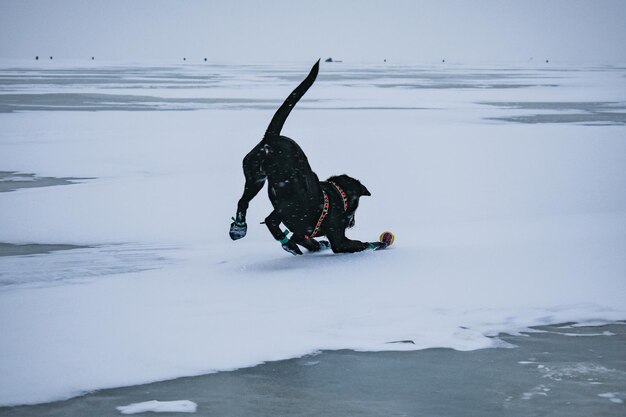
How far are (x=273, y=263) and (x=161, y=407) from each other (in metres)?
3.28

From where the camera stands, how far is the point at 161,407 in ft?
14.2

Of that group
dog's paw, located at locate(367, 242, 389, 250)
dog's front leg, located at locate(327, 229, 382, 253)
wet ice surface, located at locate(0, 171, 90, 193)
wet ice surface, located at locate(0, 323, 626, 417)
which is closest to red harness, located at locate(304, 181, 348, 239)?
dog's front leg, located at locate(327, 229, 382, 253)

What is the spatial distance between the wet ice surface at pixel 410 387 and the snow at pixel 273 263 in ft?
0.54

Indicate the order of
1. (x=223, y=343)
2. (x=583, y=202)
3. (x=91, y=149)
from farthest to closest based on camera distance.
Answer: (x=91, y=149)
(x=583, y=202)
(x=223, y=343)

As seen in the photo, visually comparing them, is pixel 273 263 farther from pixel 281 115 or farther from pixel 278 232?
pixel 281 115

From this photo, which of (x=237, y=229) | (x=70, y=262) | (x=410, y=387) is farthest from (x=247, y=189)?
(x=410, y=387)

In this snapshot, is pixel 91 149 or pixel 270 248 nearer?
pixel 270 248

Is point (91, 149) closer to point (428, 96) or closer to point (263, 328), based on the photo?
point (263, 328)

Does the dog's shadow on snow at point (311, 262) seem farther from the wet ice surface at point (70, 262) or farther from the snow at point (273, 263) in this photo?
the wet ice surface at point (70, 262)

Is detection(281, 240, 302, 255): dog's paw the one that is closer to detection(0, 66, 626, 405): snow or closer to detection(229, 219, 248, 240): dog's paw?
detection(0, 66, 626, 405): snow

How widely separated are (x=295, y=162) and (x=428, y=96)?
88.9 ft

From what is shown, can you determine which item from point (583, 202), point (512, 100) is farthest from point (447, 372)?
point (512, 100)

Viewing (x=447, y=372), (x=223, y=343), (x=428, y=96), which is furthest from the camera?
(x=428, y=96)

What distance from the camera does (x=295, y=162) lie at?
7461 millimetres
